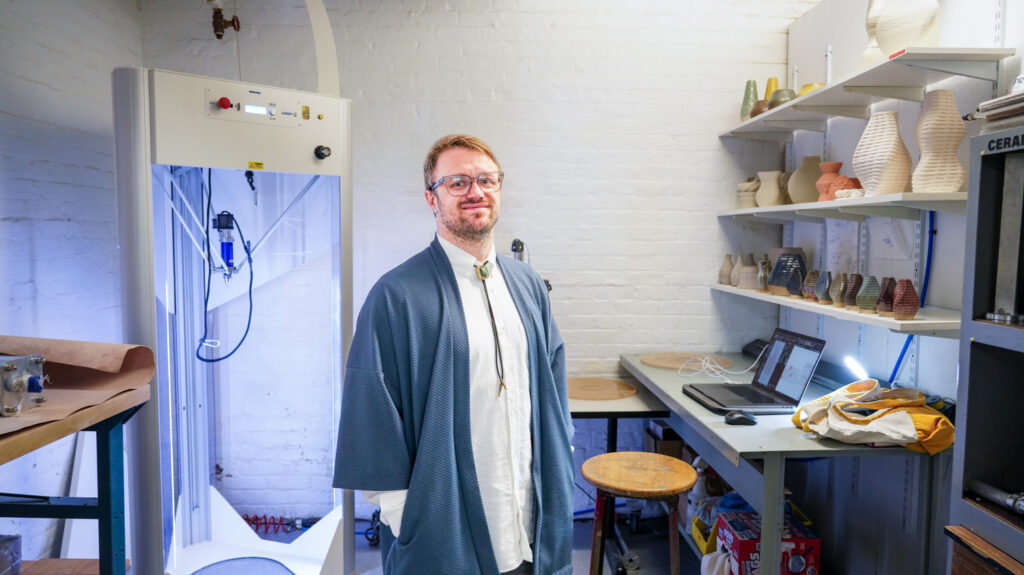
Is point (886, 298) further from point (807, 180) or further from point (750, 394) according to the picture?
point (807, 180)

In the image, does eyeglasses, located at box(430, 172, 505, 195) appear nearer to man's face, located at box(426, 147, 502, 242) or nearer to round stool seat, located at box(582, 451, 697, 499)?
man's face, located at box(426, 147, 502, 242)

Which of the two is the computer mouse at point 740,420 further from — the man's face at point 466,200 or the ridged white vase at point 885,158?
the man's face at point 466,200

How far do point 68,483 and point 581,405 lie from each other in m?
2.02

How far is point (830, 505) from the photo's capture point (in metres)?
2.47

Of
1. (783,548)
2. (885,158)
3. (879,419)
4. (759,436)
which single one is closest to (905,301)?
(879,419)

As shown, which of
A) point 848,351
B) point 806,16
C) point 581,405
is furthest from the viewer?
point 806,16

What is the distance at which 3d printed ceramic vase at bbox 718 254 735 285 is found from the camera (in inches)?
119

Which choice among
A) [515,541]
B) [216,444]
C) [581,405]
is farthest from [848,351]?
[216,444]

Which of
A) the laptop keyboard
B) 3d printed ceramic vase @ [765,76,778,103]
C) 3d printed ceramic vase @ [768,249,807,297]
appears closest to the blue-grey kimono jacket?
the laptop keyboard

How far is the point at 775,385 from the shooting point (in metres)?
2.26

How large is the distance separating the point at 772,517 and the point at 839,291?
825 mm

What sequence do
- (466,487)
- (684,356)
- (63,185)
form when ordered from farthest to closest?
(684,356), (63,185), (466,487)

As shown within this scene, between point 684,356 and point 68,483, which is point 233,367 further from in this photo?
point 684,356

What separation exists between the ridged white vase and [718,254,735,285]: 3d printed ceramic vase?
1091 millimetres
